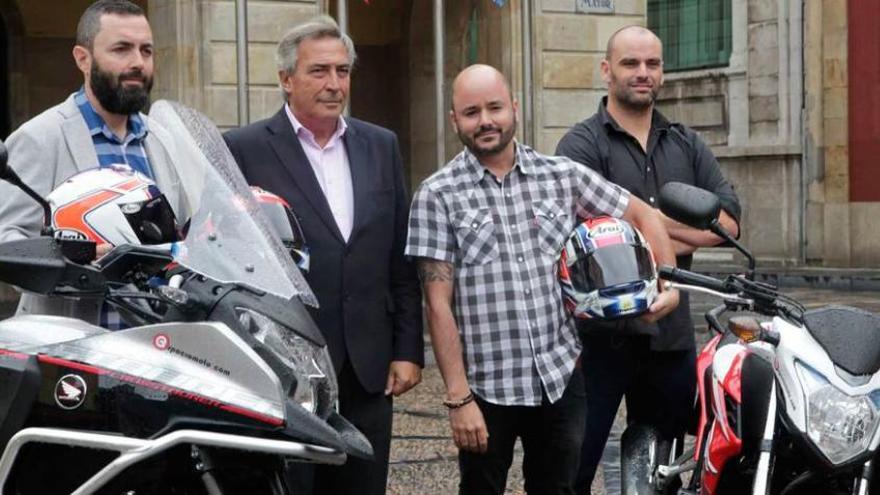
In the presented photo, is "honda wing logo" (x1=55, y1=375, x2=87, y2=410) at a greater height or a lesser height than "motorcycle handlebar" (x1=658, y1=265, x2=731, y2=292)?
lesser

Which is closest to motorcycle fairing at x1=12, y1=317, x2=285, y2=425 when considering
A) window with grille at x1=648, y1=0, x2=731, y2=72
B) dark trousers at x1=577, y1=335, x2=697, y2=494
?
dark trousers at x1=577, y1=335, x2=697, y2=494

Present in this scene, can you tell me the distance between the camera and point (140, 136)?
14.8 ft

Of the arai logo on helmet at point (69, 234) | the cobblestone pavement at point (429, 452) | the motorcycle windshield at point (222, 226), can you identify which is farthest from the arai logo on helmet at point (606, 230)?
the cobblestone pavement at point (429, 452)

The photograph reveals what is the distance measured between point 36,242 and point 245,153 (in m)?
1.47

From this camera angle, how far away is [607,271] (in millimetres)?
4719

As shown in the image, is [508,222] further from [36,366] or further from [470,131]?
[36,366]

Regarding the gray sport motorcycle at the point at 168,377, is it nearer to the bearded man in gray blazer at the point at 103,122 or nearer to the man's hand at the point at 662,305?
the bearded man in gray blazer at the point at 103,122

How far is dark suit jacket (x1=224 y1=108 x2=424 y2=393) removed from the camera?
471 centimetres

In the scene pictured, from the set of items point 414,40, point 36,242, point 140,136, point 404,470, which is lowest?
point 404,470

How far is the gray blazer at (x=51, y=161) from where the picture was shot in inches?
162

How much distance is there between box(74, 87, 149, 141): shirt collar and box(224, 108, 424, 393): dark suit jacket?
0.38 metres

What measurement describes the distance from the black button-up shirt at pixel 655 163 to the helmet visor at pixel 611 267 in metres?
0.85

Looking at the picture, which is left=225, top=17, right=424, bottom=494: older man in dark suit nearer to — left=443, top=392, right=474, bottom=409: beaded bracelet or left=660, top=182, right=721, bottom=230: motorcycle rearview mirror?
left=443, top=392, right=474, bottom=409: beaded bracelet

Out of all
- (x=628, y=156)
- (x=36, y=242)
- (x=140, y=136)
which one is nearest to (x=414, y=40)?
(x=628, y=156)
